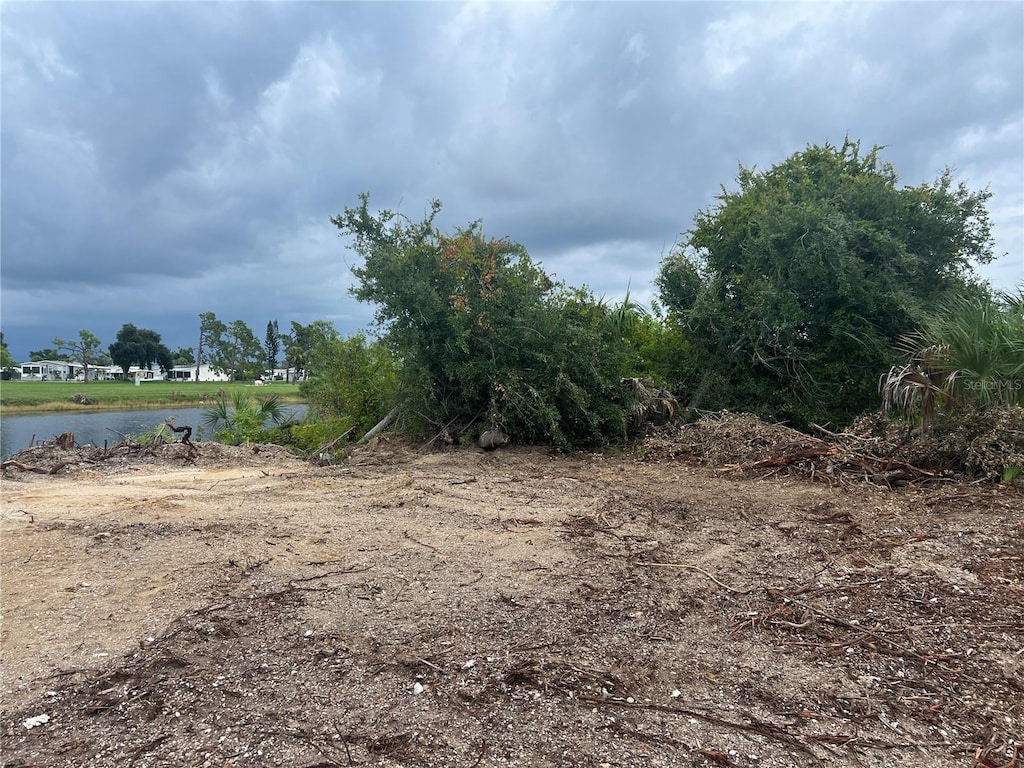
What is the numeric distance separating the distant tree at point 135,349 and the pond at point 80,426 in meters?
62.6

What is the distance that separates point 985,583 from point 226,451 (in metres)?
10.7

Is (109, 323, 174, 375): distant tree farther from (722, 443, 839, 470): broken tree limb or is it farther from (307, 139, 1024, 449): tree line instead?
(722, 443, 839, 470): broken tree limb

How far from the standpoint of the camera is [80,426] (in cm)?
2527

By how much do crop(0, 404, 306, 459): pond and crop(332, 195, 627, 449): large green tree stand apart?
26.3 ft

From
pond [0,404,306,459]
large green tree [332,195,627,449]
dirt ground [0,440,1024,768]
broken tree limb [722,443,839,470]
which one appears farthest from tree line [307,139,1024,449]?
pond [0,404,306,459]

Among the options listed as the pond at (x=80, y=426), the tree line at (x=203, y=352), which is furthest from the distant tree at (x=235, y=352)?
the pond at (x=80, y=426)

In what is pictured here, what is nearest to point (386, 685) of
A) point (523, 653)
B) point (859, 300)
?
point (523, 653)

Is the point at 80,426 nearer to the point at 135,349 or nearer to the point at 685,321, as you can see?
the point at 685,321

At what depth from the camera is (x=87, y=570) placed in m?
4.21

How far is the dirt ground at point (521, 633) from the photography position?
7.59 feet

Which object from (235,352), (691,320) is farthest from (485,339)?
(235,352)

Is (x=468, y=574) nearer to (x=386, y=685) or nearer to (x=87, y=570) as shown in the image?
(x=386, y=685)

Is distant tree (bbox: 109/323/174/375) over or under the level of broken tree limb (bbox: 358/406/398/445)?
over

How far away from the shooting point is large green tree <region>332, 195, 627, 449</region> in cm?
1031
